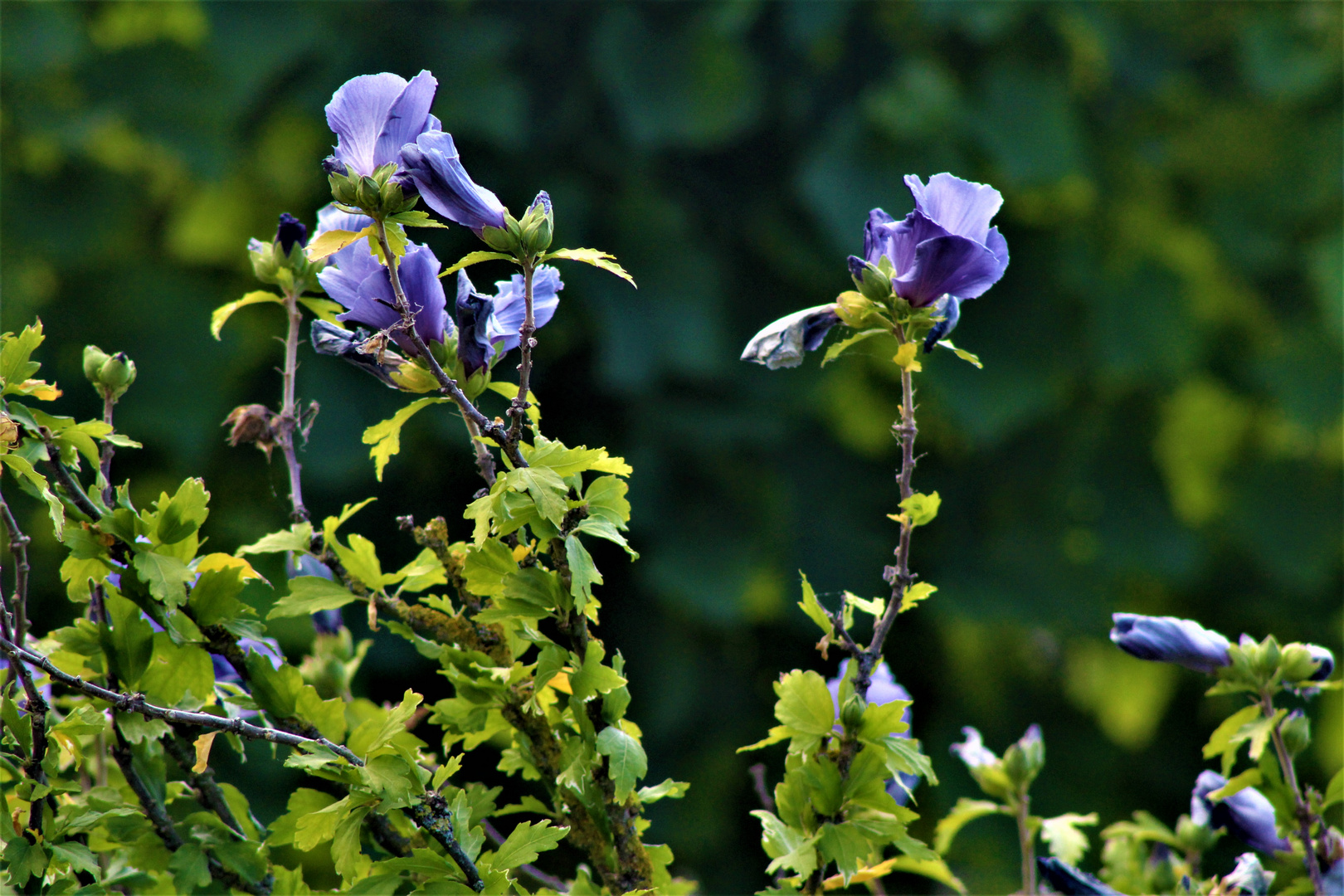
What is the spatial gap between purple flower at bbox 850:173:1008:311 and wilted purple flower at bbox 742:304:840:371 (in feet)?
0.11

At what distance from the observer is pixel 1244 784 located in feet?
1.85

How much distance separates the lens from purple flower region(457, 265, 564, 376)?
0.48 meters

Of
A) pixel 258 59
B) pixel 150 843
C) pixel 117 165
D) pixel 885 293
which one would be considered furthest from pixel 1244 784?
pixel 117 165

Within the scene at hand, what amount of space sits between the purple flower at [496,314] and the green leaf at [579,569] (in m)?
0.10

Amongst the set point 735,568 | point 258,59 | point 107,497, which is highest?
point 258,59

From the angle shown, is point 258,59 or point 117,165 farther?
point 117,165

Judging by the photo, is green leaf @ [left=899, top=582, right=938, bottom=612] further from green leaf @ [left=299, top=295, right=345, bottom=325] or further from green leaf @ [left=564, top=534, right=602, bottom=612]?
green leaf @ [left=299, top=295, right=345, bottom=325]

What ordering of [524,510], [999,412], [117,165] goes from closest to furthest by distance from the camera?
[524,510]
[999,412]
[117,165]

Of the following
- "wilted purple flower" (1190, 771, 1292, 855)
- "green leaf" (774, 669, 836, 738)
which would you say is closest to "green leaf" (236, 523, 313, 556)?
"green leaf" (774, 669, 836, 738)

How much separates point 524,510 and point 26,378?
0.22m

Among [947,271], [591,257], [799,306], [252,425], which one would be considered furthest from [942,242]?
[799,306]

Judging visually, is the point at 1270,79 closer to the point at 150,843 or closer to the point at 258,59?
the point at 258,59

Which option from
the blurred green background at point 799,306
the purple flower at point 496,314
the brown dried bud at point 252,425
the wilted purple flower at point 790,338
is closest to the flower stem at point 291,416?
the brown dried bud at point 252,425

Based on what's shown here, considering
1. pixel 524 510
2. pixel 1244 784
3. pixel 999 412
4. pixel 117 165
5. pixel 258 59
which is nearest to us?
pixel 524 510
